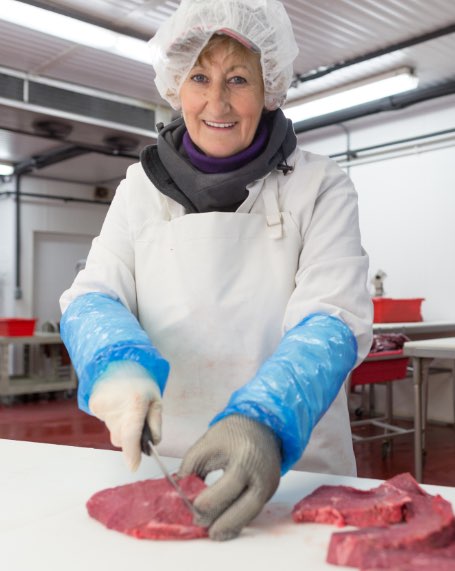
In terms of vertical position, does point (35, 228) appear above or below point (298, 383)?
above

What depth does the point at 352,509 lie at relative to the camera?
1.07 metres

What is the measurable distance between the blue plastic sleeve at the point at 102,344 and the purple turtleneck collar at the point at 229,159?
42 centimetres

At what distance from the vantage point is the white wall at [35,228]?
9.50 m

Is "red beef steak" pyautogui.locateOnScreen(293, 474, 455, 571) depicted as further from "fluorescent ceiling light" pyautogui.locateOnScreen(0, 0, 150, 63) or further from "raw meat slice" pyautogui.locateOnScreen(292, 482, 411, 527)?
"fluorescent ceiling light" pyautogui.locateOnScreen(0, 0, 150, 63)

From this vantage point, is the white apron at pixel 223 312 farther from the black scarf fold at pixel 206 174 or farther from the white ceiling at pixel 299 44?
the white ceiling at pixel 299 44

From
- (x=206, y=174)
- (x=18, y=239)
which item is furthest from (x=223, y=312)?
(x=18, y=239)

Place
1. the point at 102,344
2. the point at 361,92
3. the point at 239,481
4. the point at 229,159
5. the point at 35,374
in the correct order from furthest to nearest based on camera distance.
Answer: the point at 35,374, the point at 361,92, the point at 229,159, the point at 102,344, the point at 239,481

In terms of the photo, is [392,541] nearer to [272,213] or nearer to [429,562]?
[429,562]

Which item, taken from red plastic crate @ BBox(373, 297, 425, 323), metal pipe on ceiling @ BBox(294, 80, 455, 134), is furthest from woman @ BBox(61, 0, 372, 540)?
metal pipe on ceiling @ BBox(294, 80, 455, 134)

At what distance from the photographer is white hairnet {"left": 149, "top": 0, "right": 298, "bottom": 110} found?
Result: 4.80ft

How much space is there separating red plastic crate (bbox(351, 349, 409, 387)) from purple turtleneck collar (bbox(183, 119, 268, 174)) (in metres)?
3.13

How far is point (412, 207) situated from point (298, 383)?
18.7 feet

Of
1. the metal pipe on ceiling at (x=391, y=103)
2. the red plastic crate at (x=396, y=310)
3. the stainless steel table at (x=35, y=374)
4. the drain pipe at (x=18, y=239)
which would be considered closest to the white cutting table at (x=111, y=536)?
the red plastic crate at (x=396, y=310)

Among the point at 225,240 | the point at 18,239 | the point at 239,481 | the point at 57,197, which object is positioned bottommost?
the point at 239,481
